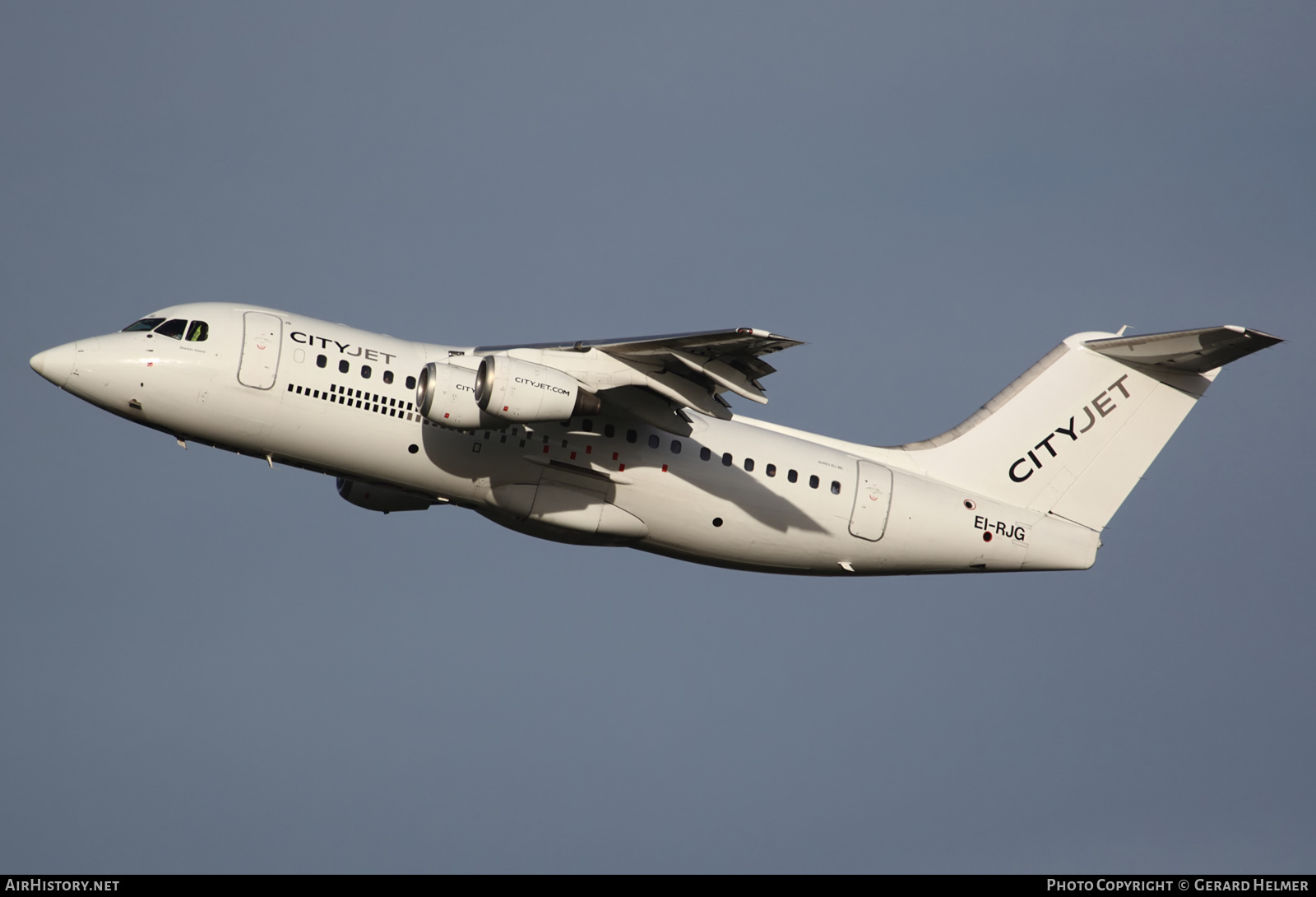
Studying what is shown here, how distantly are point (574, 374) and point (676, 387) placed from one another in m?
1.31

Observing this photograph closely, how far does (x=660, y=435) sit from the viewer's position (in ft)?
66.9

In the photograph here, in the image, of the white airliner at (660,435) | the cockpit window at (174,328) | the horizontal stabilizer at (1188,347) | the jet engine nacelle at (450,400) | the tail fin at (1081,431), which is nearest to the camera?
the jet engine nacelle at (450,400)

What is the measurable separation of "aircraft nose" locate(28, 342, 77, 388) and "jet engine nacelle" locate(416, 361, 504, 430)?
4.35 m

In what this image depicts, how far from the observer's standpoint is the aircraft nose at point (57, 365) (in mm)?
18672

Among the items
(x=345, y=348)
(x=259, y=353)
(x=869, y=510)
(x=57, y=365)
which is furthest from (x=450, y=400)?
(x=869, y=510)

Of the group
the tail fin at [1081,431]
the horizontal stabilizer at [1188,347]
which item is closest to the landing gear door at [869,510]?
the tail fin at [1081,431]

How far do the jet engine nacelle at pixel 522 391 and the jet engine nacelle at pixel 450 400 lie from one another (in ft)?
0.49

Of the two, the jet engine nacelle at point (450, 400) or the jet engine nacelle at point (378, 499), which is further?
the jet engine nacelle at point (378, 499)

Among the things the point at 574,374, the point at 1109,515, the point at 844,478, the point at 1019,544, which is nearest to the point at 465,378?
the point at 574,374

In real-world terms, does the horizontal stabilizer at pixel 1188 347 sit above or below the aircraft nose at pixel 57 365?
above

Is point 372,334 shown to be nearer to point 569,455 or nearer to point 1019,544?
point 569,455

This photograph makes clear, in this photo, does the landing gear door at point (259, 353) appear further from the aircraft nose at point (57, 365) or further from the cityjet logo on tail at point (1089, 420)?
the cityjet logo on tail at point (1089, 420)

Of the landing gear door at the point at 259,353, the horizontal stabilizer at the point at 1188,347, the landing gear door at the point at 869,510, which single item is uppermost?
the horizontal stabilizer at the point at 1188,347

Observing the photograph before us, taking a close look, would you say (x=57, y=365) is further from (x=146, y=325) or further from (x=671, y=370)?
(x=671, y=370)
